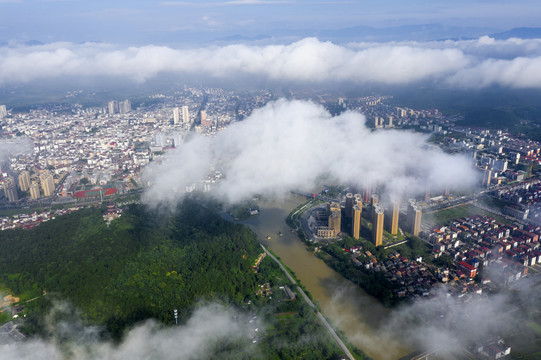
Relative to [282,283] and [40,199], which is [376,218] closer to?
[282,283]

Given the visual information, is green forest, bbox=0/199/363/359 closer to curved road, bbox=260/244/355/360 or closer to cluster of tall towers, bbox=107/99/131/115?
curved road, bbox=260/244/355/360

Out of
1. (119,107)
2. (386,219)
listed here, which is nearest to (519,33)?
(119,107)

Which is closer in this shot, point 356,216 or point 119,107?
point 356,216

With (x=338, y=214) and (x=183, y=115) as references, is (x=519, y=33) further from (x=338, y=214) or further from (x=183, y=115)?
(x=338, y=214)

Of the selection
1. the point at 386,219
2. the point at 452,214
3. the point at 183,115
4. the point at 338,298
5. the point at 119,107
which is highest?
the point at 119,107

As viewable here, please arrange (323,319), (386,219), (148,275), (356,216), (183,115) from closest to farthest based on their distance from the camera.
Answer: (323,319) → (148,275) → (356,216) → (386,219) → (183,115)

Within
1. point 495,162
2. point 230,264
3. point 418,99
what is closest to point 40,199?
point 230,264

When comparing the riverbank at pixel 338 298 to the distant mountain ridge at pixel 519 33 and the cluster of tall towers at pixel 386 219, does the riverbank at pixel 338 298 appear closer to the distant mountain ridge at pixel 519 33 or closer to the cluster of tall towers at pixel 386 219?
the cluster of tall towers at pixel 386 219

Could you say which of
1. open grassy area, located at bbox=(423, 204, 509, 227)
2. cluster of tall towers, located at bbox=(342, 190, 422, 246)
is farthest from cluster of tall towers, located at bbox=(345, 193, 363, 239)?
open grassy area, located at bbox=(423, 204, 509, 227)
